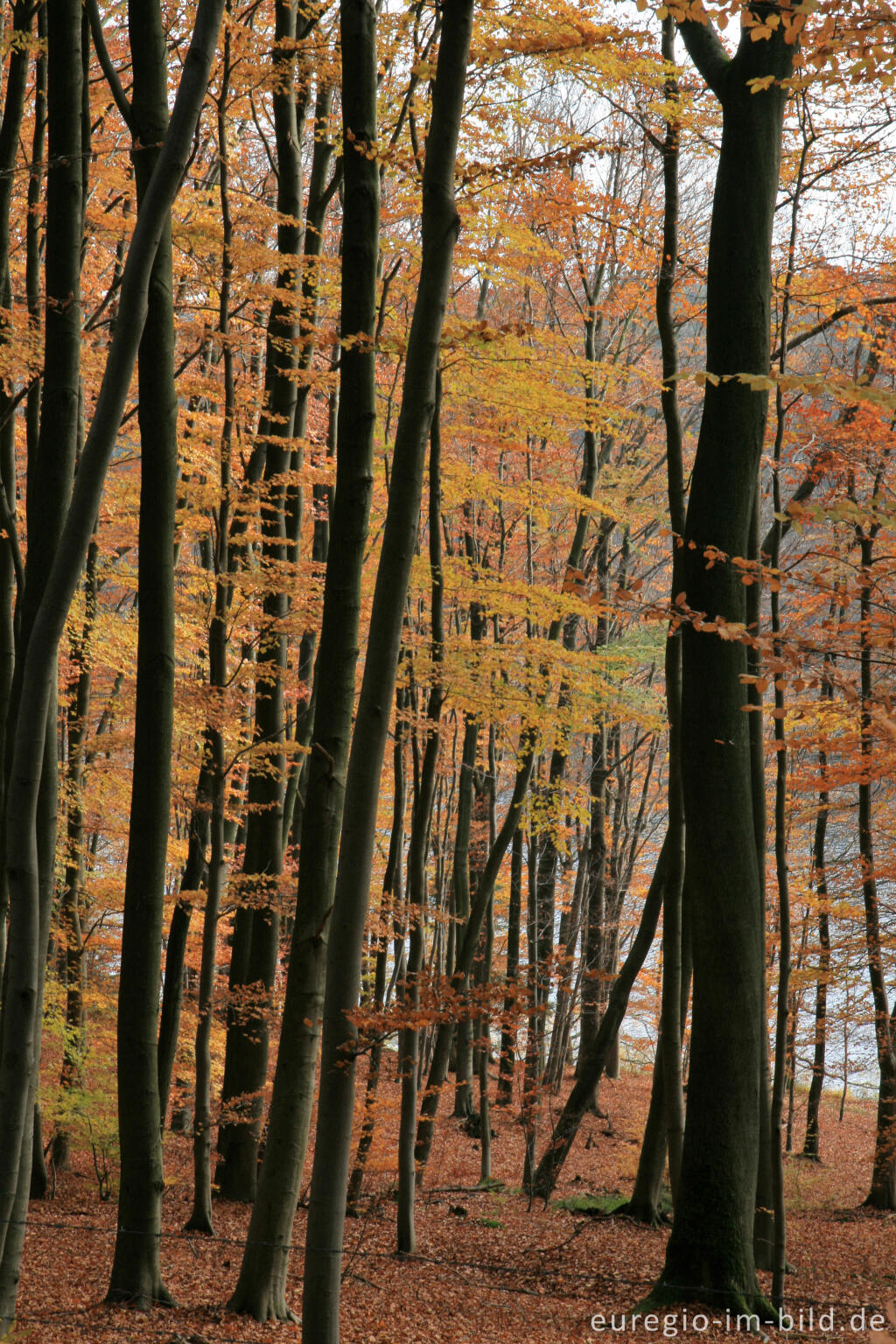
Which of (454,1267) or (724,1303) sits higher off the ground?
(724,1303)

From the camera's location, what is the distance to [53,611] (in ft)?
12.3

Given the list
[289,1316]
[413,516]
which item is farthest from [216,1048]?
[413,516]

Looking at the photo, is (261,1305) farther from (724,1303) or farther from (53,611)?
(53,611)

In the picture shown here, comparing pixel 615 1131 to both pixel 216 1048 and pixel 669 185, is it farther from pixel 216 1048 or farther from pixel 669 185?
pixel 669 185

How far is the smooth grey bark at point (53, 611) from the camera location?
3.60 m

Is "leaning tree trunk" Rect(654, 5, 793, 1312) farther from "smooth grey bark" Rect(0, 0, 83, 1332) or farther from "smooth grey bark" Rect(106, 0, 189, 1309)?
"smooth grey bark" Rect(0, 0, 83, 1332)

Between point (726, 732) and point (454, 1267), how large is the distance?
473 cm

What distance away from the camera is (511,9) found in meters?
7.18

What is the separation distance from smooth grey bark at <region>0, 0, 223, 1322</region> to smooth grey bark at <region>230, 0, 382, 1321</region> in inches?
36.6

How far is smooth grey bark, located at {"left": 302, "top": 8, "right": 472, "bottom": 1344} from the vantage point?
3723 millimetres

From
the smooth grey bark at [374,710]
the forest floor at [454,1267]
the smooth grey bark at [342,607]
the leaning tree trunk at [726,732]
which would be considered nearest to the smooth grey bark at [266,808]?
the forest floor at [454,1267]

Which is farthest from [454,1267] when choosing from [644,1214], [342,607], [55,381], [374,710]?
[55,381]

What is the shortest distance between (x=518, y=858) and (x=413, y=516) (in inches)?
405

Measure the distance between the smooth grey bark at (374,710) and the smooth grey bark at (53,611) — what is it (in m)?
1.02
